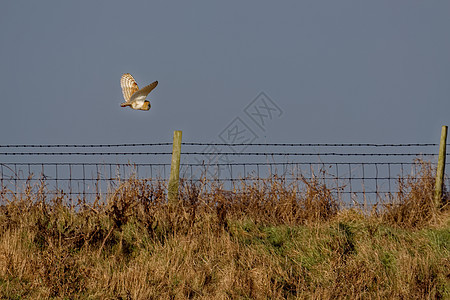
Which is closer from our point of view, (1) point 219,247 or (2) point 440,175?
(1) point 219,247

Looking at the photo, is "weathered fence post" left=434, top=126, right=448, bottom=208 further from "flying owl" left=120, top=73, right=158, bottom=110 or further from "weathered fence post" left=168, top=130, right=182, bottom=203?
"flying owl" left=120, top=73, right=158, bottom=110

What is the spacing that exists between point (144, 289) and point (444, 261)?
4.08 metres

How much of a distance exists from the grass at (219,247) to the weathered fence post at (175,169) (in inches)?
7.6

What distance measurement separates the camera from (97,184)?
9352 millimetres

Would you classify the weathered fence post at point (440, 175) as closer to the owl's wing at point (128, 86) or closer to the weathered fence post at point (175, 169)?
the weathered fence post at point (175, 169)

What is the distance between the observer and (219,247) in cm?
795

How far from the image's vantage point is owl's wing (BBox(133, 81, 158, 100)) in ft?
30.7

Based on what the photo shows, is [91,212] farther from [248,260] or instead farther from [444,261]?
[444,261]

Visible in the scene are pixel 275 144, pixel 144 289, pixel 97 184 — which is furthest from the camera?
pixel 275 144

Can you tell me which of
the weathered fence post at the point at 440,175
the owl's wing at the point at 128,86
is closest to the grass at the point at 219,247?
the weathered fence post at the point at 440,175

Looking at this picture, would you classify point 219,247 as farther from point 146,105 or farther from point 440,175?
point 440,175

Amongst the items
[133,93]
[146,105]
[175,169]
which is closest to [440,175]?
[175,169]

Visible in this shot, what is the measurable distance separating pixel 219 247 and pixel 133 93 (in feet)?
12.0

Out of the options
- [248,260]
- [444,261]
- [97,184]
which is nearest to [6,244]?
[97,184]
